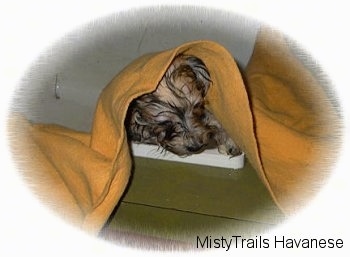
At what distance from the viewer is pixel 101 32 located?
1.79 m

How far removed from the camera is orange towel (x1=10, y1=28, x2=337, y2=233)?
1.33 meters

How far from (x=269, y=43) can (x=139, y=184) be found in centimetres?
59

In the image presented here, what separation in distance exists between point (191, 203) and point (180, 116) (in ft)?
0.85

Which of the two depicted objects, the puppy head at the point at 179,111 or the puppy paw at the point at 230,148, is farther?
the puppy paw at the point at 230,148

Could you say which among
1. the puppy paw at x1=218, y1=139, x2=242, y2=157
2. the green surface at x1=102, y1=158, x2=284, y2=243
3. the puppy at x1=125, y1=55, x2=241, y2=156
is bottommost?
the green surface at x1=102, y1=158, x2=284, y2=243

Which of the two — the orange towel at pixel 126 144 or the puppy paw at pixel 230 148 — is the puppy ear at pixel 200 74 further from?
the puppy paw at pixel 230 148

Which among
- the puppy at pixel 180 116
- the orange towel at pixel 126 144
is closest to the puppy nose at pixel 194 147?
the puppy at pixel 180 116

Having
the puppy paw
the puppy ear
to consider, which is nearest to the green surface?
the puppy paw

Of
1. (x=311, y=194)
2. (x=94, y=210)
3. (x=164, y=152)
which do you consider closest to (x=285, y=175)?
(x=311, y=194)

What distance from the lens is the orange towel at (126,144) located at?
133 centimetres

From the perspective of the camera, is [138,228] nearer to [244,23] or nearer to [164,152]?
[164,152]

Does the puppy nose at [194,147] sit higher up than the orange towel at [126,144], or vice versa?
the orange towel at [126,144]

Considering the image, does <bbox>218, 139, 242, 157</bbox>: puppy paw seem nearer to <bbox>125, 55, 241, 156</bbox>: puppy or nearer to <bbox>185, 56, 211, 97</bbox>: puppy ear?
<bbox>125, 55, 241, 156</bbox>: puppy

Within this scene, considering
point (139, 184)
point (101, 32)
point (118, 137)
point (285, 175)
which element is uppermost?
point (101, 32)
